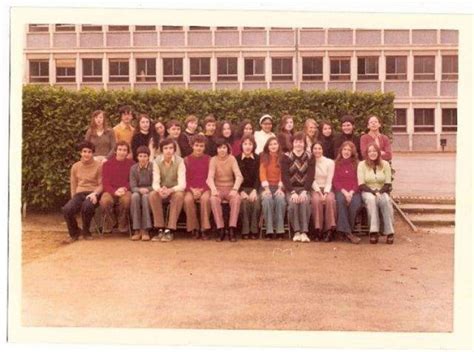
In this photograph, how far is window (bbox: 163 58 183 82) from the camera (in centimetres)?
1058

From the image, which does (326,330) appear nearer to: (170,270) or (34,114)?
(170,270)

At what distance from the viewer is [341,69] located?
18.5m

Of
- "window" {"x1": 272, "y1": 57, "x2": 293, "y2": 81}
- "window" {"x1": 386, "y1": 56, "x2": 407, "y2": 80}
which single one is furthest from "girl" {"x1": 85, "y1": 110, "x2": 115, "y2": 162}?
"window" {"x1": 272, "y1": 57, "x2": 293, "y2": 81}

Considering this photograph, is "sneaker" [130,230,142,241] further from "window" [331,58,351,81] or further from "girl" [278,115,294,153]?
"window" [331,58,351,81]

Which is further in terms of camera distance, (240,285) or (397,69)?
(397,69)

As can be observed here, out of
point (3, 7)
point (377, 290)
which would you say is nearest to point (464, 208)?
point (377, 290)

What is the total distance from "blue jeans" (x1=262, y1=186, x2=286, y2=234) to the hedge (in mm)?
1610

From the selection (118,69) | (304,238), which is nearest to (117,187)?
(304,238)

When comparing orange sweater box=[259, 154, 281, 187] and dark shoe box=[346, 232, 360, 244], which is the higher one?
orange sweater box=[259, 154, 281, 187]

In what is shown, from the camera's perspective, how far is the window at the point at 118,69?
14.3m

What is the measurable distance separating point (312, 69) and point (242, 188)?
44.6 ft

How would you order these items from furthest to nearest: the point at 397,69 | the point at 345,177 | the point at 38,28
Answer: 1. the point at 397,69
2. the point at 345,177
3. the point at 38,28

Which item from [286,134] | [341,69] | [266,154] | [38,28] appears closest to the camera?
[38,28]

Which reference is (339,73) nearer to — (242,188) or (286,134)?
(286,134)
